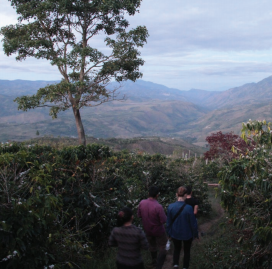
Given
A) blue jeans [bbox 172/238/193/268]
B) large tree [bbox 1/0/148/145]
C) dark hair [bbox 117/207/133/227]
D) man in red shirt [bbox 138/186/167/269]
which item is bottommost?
blue jeans [bbox 172/238/193/268]

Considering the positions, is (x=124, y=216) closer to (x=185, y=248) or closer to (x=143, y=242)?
(x=143, y=242)

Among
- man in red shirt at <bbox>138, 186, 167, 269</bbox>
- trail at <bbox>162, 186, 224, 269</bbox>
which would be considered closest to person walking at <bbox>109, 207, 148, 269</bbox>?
man in red shirt at <bbox>138, 186, 167, 269</bbox>

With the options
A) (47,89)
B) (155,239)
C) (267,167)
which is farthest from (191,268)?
(47,89)

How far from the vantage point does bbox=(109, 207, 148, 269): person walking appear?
139 inches

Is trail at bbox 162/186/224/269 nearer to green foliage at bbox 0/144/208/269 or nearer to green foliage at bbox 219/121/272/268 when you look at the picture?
green foliage at bbox 0/144/208/269

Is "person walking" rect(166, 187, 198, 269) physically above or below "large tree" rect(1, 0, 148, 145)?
below

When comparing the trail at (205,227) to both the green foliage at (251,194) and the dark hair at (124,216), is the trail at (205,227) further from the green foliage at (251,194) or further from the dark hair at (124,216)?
the dark hair at (124,216)

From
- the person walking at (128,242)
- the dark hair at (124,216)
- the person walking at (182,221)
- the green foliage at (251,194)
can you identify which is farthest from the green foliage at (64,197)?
the green foliage at (251,194)

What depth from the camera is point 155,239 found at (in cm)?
502

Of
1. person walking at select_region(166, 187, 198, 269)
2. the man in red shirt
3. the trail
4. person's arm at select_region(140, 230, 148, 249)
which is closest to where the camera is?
person's arm at select_region(140, 230, 148, 249)

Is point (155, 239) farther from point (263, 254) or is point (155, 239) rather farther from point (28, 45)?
point (28, 45)

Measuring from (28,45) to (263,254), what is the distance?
10.3 meters

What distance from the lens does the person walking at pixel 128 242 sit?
3.52m

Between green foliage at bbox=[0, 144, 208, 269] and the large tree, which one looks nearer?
green foliage at bbox=[0, 144, 208, 269]
